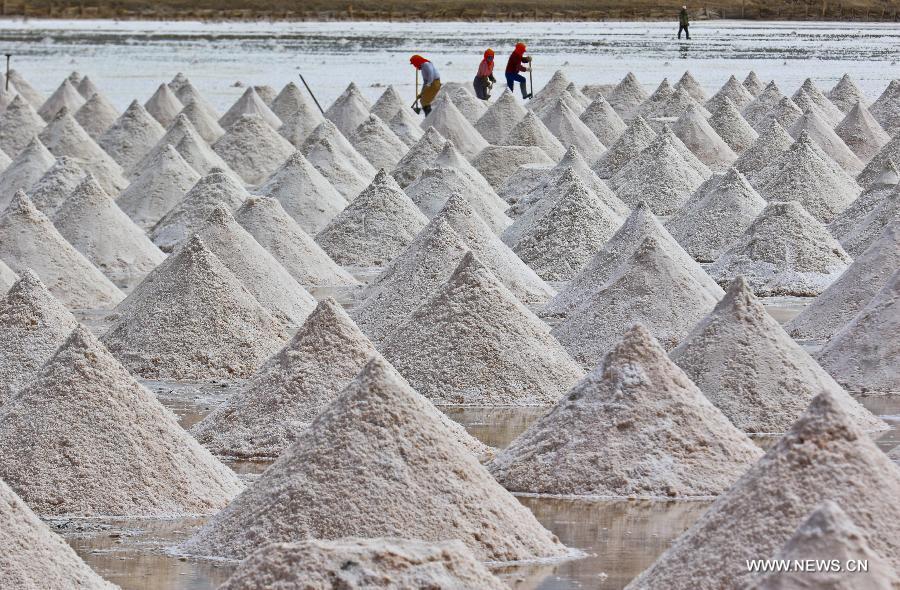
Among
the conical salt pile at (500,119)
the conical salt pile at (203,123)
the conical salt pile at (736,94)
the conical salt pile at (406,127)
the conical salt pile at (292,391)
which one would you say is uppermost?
the conical salt pile at (736,94)

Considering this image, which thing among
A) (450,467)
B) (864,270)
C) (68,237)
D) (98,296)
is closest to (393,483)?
(450,467)

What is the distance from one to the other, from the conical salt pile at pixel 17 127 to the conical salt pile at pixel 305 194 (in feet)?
23.5

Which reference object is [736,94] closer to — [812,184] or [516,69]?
[516,69]

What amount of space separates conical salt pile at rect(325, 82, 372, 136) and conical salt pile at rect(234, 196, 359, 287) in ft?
39.4

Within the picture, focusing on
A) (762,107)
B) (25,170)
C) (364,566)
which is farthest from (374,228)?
(364,566)

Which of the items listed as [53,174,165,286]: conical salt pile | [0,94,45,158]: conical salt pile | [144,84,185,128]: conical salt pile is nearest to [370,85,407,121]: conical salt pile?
[144,84,185,128]: conical salt pile

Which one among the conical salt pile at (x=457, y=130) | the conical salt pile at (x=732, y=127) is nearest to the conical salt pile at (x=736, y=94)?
the conical salt pile at (x=732, y=127)

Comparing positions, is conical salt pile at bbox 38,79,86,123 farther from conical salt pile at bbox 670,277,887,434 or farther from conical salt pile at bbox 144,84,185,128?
conical salt pile at bbox 670,277,887,434

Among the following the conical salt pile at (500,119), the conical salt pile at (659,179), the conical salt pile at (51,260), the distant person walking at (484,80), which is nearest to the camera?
the conical salt pile at (51,260)

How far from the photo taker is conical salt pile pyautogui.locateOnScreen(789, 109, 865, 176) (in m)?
26.8

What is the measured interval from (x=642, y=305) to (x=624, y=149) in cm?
1191

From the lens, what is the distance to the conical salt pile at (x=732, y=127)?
29.7 m

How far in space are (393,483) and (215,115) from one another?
26.1 metres

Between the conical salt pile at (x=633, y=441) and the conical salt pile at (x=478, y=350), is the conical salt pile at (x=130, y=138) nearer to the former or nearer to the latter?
the conical salt pile at (x=478, y=350)
